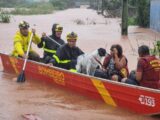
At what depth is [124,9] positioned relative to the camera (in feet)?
76.7

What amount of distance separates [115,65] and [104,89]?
0.53m

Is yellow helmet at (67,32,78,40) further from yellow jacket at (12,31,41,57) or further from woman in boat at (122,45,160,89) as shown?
woman in boat at (122,45,160,89)

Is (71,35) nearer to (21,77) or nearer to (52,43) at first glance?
(52,43)

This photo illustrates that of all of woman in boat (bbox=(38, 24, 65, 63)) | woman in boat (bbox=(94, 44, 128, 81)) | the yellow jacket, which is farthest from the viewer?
the yellow jacket

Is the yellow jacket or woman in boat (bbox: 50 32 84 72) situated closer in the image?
woman in boat (bbox: 50 32 84 72)

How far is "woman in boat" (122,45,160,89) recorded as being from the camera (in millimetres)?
7758

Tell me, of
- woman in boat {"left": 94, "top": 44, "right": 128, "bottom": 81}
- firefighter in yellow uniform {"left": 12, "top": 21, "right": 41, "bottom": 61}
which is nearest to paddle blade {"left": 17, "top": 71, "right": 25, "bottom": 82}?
firefighter in yellow uniform {"left": 12, "top": 21, "right": 41, "bottom": 61}

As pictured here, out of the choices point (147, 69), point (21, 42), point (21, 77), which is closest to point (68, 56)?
point (21, 77)

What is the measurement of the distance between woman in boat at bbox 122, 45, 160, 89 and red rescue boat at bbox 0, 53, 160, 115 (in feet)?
1.04

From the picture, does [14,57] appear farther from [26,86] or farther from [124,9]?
[124,9]

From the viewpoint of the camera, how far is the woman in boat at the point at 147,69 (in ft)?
25.5

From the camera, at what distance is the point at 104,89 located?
8.42 metres

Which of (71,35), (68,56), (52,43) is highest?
(71,35)

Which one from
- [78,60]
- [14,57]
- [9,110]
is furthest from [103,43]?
[9,110]
